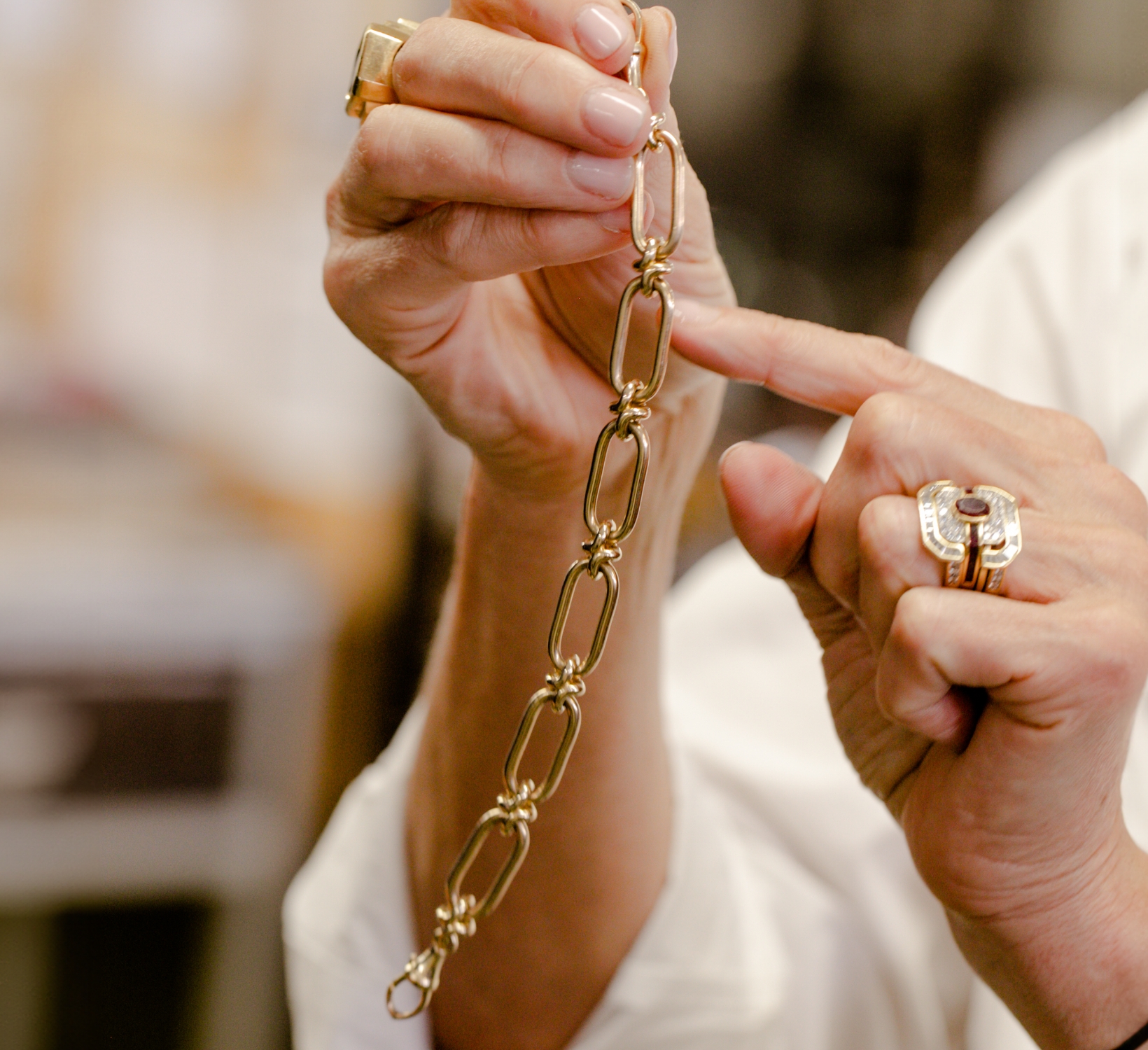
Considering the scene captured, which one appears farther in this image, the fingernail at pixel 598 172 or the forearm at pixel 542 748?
the forearm at pixel 542 748

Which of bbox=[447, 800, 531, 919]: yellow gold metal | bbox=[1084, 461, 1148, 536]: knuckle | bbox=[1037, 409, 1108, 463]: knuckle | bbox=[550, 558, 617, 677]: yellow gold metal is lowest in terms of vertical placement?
bbox=[447, 800, 531, 919]: yellow gold metal

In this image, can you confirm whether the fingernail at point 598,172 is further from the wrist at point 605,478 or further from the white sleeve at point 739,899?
the white sleeve at point 739,899

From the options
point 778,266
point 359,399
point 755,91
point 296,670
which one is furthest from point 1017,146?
point 296,670

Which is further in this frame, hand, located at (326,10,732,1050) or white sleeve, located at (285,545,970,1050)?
white sleeve, located at (285,545,970,1050)

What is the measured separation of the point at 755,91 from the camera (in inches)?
47.5

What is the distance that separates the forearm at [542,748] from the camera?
381 millimetres

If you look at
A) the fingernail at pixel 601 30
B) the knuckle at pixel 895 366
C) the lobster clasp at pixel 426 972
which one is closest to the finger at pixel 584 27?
the fingernail at pixel 601 30

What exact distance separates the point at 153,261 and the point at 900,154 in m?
0.90

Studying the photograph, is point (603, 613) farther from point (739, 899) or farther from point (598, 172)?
point (739, 899)

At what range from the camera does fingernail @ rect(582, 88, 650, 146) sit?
249 millimetres

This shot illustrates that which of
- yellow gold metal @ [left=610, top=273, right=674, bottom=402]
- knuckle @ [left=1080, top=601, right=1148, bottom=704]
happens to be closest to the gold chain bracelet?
yellow gold metal @ [left=610, top=273, right=674, bottom=402]

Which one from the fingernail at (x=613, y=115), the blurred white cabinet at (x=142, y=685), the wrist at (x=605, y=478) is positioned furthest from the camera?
the blurred white cabinet at (x=142, y=685)

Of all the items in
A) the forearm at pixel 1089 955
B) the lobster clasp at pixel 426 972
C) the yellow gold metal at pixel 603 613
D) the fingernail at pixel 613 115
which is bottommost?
the lobster clasp at pixel 426 972

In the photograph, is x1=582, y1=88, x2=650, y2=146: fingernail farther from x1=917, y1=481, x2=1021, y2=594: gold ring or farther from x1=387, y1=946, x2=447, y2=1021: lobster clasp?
x1=387, y1=946, x2=447, y2=1021: lobster clasp
